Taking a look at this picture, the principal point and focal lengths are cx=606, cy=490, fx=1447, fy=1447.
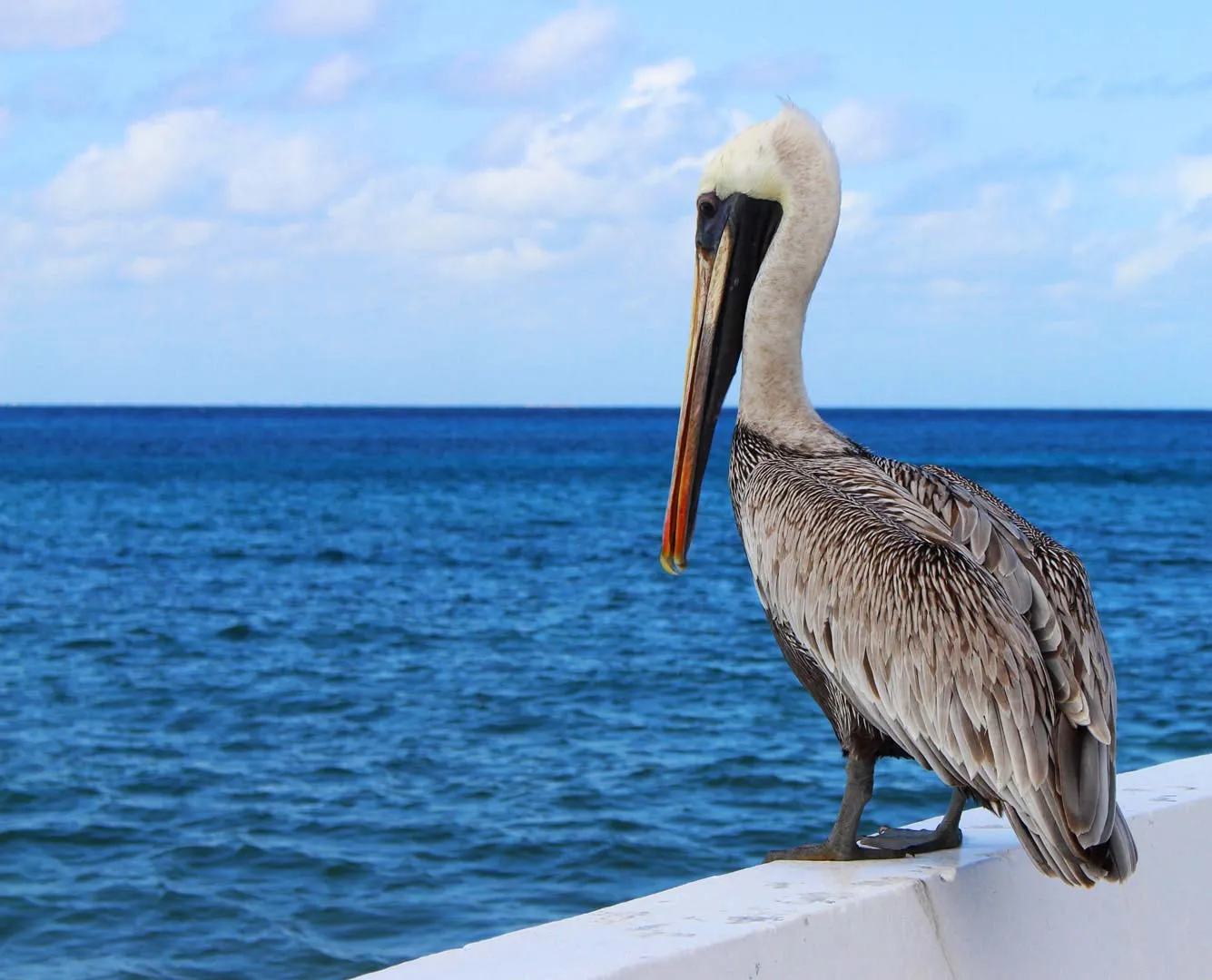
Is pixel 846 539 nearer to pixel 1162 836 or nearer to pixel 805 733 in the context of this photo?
pixel 1162 836

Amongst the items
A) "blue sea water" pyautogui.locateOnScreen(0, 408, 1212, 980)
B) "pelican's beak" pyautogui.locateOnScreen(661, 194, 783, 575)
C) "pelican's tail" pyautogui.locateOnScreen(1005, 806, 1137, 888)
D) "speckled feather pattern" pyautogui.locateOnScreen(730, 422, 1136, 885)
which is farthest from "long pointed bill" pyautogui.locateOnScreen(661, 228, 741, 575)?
"blue sea water" pyautogui.locateOnScreen(0, 408, 1212, 980)

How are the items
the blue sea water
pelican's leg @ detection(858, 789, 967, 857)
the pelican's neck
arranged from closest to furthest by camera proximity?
pelican's leg @ detection(858, 789, 967, 857), the pelican's neck, the blue sea water

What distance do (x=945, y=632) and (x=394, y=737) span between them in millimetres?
8464

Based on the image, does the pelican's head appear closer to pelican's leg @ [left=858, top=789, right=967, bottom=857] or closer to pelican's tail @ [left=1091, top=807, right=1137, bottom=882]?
pelican's leg @ [left=858, top=789, right=967, bottom=857]

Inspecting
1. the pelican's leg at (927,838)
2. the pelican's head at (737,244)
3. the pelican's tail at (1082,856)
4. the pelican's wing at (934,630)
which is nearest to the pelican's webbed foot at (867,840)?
the pelican's leg at (927,838)

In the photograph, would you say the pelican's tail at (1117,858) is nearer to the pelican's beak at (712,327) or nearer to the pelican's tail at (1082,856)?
the pelican's tail at (1082,856)

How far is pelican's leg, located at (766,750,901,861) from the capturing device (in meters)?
2.55

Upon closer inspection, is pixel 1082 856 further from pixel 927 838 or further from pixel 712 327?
pixel 712 327

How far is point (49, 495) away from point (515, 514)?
15.2m

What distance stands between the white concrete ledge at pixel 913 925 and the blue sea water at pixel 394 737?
474 cm

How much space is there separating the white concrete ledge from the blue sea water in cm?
474

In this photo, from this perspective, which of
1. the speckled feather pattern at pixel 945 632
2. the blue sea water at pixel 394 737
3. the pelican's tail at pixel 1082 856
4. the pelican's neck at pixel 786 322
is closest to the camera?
the pelican's tail at pixel 1082 856

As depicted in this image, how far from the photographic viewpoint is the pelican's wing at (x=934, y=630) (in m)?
2.28

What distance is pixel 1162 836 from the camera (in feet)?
8.21
